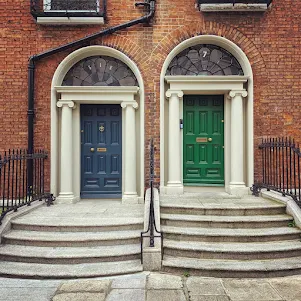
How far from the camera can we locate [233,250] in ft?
14.9

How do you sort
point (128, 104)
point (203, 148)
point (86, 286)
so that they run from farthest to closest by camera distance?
point (203, 148) → point (128, 104) → point (86, 286)

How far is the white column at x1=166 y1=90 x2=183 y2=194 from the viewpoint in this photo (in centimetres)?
696

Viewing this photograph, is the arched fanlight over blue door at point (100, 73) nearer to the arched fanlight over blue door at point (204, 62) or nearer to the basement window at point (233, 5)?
the arched fanlight over blue door at point (204, 62)

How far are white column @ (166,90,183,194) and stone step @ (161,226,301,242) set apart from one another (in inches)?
78.3

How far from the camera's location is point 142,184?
280 inches

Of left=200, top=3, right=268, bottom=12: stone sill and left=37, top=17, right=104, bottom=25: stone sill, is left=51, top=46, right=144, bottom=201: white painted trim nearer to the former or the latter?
left=37, top=17, right=104, bottom=25: stone sill

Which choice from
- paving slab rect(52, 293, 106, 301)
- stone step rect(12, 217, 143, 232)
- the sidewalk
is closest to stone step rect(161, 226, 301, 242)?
stone step rect(12, 217, 143, 232)

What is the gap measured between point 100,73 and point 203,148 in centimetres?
331

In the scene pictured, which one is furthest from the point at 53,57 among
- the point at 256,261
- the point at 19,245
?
the point at 256,261

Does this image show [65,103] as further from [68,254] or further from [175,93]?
[68,254]

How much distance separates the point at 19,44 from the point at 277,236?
717 cm

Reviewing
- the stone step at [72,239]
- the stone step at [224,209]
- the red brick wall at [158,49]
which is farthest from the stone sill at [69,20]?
the stone step at [72,239]

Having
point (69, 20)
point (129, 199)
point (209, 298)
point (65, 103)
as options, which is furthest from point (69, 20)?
point (209, 298)

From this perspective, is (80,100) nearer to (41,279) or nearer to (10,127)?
(10,127)
